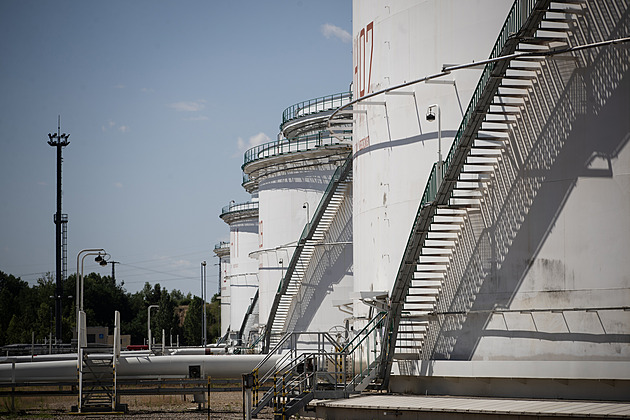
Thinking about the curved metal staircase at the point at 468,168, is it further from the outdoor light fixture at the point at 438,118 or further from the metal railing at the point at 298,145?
the metal railing at the point at 298,145

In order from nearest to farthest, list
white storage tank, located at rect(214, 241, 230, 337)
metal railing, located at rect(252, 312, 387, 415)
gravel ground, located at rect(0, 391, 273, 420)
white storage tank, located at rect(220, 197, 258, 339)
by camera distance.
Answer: metal railing, located at rect(252, 312, 387, 415) < gravel ground, located at rect(0, 391, 273, 420) < white storage tank, located at rect(220, 197, 258, 339) < white storage tank, located at rect(214, 241, 230, 337)

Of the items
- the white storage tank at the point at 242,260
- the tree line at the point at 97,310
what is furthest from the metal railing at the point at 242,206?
the tree line at the point at 97,310

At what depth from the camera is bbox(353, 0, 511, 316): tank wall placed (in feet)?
78.9

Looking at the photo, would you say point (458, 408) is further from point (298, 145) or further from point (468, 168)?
point (298, 145)

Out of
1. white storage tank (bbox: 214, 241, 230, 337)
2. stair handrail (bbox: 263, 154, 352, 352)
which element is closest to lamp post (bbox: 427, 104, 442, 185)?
stair handrail (bbox: 263, 154, 352, 352)

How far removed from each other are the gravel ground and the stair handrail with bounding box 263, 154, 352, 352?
7136 mm

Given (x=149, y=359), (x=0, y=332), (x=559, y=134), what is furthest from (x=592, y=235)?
(x=0, y=332)

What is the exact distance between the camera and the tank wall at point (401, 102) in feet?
78.9

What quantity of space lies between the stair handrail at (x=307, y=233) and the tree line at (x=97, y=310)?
148 feet

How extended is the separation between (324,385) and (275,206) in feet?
74.0

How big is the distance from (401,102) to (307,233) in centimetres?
1659

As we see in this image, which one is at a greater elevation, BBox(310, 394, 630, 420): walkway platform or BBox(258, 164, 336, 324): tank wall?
BBox(258, 164, 336, 324): tank wall

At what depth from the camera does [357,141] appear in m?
28.5

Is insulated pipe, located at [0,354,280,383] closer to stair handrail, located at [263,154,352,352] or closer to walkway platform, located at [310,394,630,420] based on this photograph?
stair handrail, located at [263,154,352,352]
